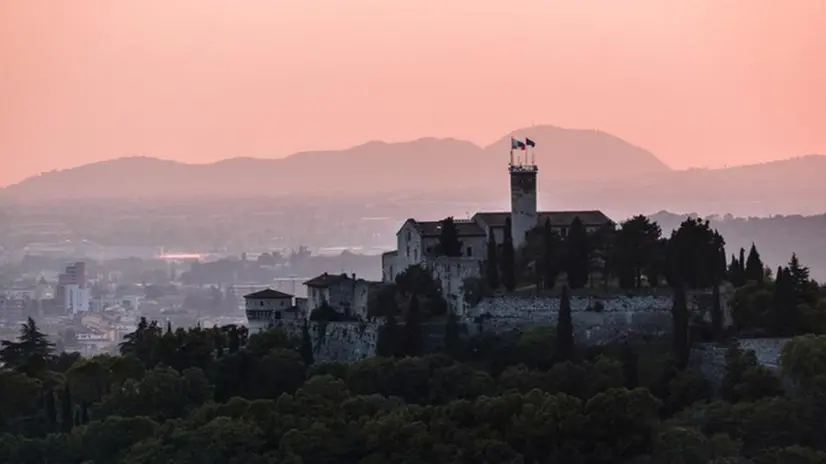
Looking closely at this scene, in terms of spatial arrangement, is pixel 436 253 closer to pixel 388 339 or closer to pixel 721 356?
pixel 388 339

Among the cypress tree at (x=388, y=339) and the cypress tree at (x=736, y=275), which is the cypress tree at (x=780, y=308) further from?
the cypress tree at (x=388, y=339)

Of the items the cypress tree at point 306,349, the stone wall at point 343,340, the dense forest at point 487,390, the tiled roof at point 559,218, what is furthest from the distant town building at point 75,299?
the cypress tree at point 306,349

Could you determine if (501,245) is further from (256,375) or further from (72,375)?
(72,375)

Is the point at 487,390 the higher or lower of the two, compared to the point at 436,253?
lower

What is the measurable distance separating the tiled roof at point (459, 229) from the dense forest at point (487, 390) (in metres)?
1.07

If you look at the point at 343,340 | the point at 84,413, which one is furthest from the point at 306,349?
the point at 84,413

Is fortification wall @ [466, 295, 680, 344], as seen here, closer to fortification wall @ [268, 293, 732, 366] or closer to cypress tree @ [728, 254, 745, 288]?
fortification wall @ [268, 293, 732, 366]

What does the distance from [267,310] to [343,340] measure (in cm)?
441

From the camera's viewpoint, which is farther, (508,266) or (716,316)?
(508,266)

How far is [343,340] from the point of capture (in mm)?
59062

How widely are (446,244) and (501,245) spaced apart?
1.93m

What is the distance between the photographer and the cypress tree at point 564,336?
53312 millimetres

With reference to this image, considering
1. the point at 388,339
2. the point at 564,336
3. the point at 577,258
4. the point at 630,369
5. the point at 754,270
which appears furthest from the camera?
the point at 754,270

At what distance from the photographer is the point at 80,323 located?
146 metres
